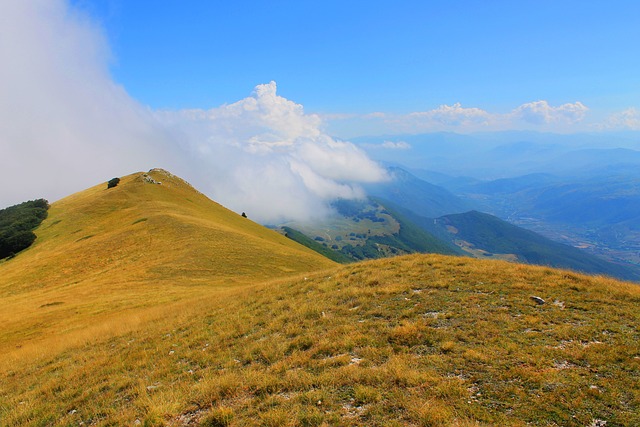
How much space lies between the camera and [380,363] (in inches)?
395

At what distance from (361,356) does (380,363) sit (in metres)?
0.83

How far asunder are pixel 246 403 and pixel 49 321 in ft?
95.2

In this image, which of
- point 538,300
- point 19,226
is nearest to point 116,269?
point 19,226

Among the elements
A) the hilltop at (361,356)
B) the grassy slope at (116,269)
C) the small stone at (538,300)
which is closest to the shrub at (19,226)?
the grassy slope at (116,269)

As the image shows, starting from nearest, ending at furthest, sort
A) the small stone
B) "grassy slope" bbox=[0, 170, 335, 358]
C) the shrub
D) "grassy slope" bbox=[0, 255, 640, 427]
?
1. "grassy slope" bbox=[0, 255, 640, 427]
2. the small stone
3. "grassy slope" bbox=[0, 170, 335, 358]
4. the shrub

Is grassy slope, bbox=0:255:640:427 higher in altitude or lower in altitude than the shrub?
lower

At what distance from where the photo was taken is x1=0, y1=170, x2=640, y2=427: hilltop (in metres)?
7.80

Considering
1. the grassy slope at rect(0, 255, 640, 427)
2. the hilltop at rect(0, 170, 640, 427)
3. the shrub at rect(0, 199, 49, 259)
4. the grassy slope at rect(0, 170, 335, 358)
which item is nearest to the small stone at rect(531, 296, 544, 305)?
the hilltop at rect(0, 170, 640, 427)

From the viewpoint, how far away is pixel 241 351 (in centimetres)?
1269

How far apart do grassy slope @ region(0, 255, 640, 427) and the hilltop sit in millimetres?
53

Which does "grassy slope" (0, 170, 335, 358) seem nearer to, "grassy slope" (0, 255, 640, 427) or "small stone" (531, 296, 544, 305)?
"grassy slope" (0, 255, 640, 427)

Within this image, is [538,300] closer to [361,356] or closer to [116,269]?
[361,356]

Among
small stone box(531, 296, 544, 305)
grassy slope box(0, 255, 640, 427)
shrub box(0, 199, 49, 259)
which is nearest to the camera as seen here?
grassy slope box(0, 255, 640, 427)

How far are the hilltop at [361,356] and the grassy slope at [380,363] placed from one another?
0.17 feet
